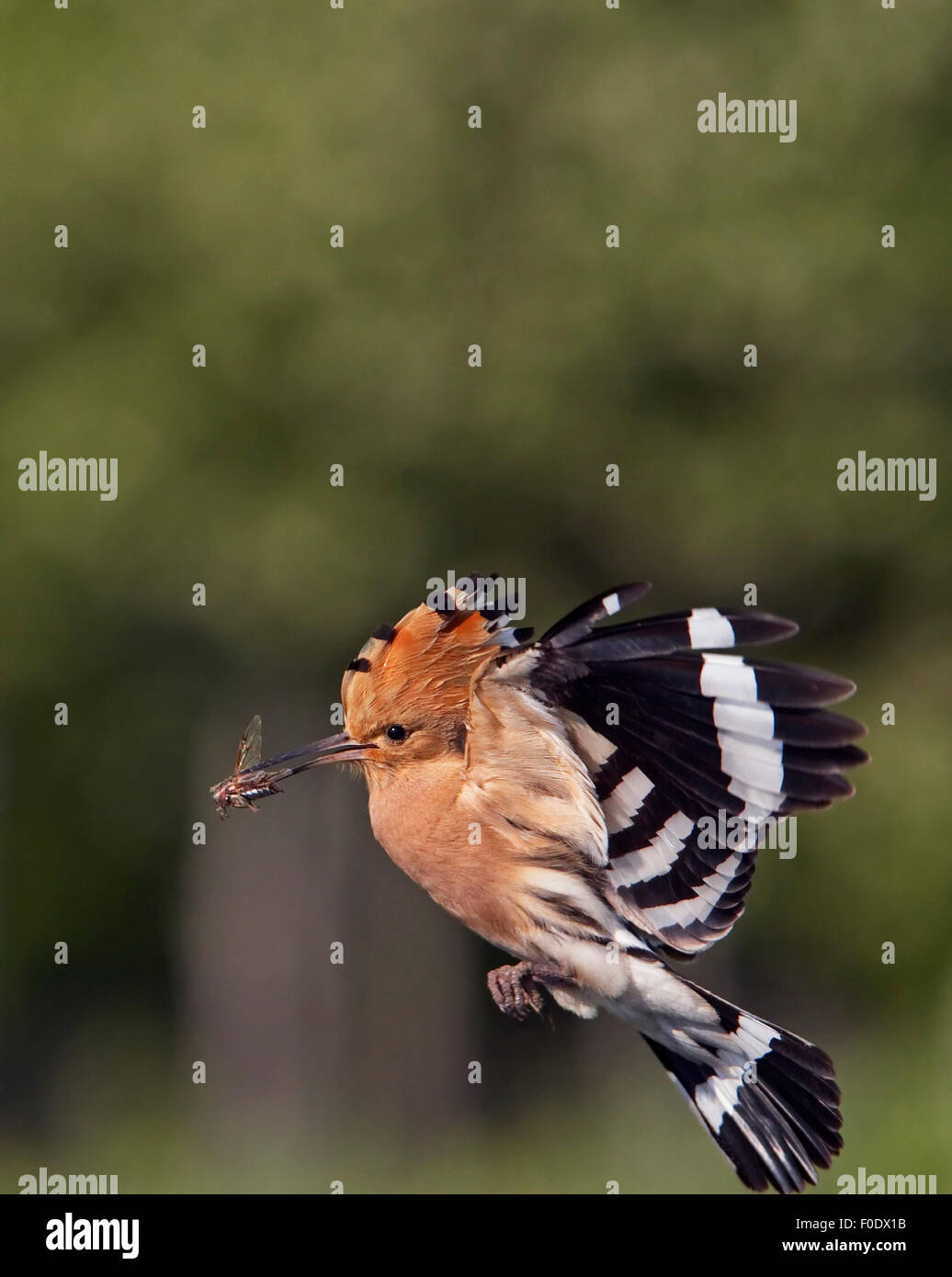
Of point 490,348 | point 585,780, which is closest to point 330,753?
point 585,780

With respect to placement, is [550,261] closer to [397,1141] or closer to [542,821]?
[397,1141]

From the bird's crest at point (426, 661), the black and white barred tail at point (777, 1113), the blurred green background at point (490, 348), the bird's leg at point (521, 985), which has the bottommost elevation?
the black and white barred tail at point (777, 1113)

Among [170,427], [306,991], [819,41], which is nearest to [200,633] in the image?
[170,427]

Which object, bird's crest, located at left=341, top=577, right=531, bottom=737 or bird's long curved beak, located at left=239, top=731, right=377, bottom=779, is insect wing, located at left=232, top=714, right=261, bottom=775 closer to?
bird's long curved beak, located at left=239, top=731, right=377, bottom=779

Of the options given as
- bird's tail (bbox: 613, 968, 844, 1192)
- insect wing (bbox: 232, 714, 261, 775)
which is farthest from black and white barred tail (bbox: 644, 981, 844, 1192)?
insect wing (bbox: 232, 714, 261, 775)

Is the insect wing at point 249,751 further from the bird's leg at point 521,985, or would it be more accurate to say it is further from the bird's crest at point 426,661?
the bird's leg at point 521,985

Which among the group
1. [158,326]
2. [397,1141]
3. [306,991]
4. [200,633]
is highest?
[158,326]

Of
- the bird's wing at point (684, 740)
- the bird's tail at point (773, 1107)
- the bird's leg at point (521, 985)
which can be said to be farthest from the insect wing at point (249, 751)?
the bird's tail at point (773, 1107)
